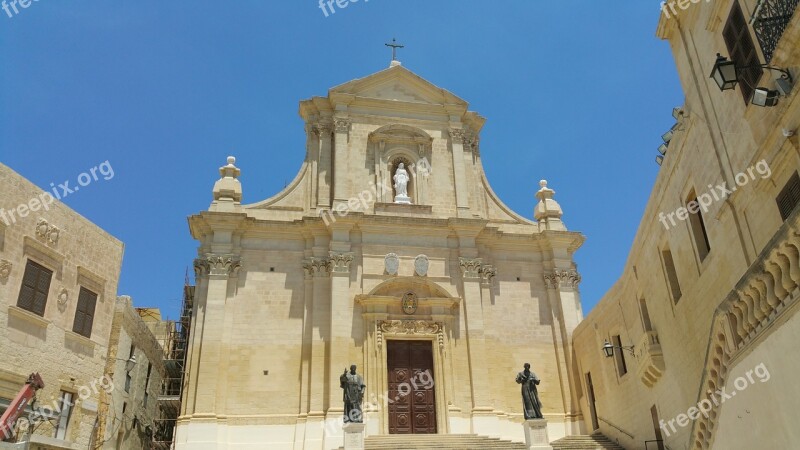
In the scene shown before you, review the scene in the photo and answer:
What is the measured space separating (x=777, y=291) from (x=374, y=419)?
50.7 feet

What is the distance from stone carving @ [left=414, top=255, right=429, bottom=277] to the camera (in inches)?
922

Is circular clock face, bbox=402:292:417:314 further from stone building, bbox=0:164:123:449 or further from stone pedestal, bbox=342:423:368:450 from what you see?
stone building, bbox=0:164:123:449

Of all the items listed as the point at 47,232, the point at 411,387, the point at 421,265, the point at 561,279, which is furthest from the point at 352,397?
the point at 561,279

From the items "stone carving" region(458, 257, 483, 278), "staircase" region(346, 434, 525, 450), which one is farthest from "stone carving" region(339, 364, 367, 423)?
"stone carving" region(458, 257, 483, 278)

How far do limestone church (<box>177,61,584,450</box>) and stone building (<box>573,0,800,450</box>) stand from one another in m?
6.36

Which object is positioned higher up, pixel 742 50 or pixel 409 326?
pixel 742 50

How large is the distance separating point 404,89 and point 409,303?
945 cm

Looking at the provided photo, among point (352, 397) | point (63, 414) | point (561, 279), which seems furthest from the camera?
point (561, 279)

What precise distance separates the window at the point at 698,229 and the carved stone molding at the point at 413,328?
1147 cm

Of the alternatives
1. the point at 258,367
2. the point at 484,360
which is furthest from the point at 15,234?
the point at 484,360

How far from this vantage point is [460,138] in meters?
26.8

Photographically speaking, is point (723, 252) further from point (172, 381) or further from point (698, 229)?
point (172, 381)

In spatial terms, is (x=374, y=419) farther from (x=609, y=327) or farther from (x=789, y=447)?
(x=789, y=447)

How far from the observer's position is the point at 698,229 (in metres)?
12.8
